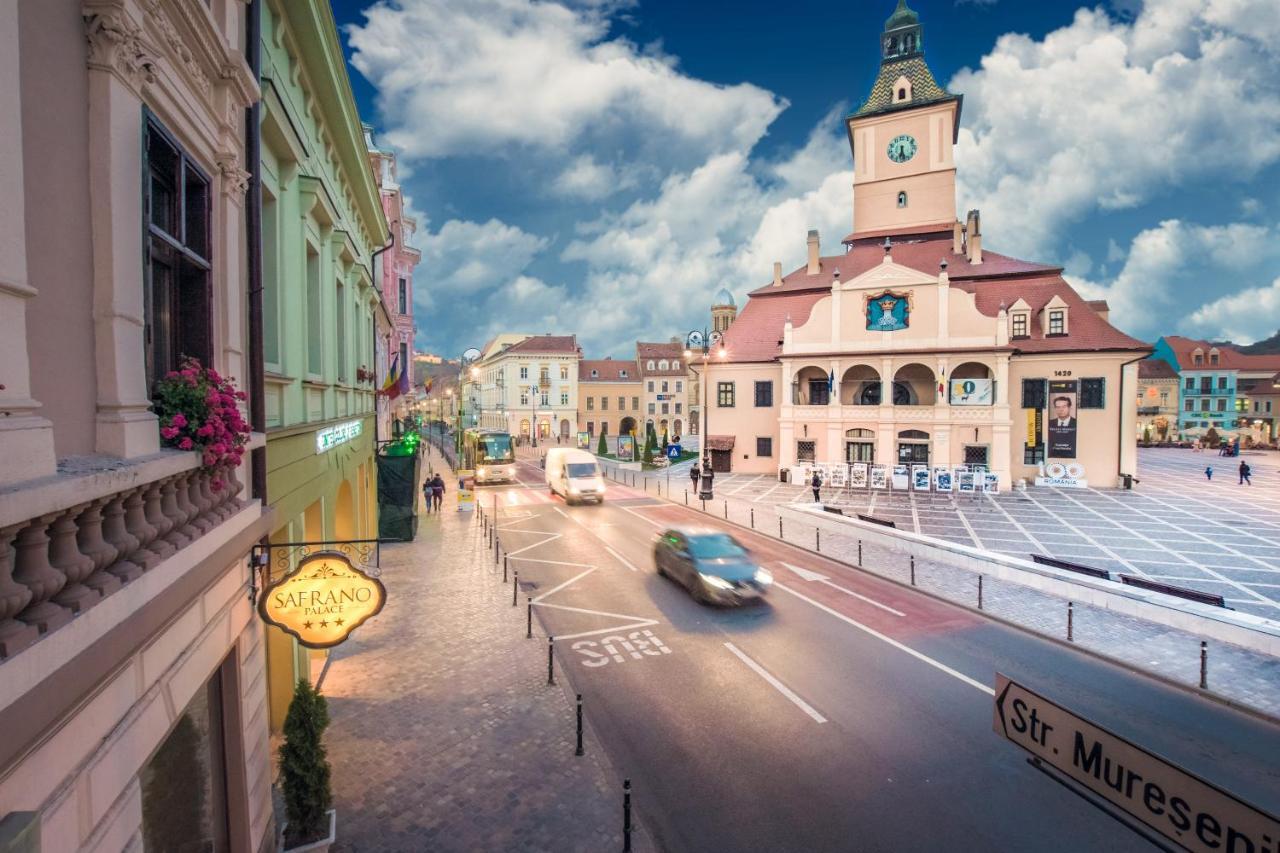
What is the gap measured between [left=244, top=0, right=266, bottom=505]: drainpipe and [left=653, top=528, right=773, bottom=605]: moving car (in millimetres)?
11002

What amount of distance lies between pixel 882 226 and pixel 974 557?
37386 millimetres

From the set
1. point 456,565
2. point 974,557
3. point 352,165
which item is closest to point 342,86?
point 352,165

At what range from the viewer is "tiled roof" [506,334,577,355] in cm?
8231

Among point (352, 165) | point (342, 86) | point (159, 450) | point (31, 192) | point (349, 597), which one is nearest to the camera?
point (31, 192)

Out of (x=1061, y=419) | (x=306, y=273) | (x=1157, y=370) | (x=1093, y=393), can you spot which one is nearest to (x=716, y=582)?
(x=306, y=273)

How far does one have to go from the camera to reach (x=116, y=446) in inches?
143

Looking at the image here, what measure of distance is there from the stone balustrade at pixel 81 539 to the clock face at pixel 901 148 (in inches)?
2135

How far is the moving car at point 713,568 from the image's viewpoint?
15.2 meters

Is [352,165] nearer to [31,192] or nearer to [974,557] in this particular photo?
[31,192]

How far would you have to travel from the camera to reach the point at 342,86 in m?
10.8

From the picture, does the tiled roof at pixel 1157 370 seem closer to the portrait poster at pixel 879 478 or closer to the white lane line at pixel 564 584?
the portrait poster at pixel 879 478

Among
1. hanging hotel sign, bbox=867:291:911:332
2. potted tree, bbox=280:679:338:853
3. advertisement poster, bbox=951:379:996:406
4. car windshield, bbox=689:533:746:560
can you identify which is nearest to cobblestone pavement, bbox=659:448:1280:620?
advertisement poster, bbox=951:379:996:406

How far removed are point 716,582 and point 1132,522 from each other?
22.4 meters

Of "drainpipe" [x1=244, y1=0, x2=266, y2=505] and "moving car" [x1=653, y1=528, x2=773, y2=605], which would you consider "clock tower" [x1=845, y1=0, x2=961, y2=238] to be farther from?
"drainpipe" [x1=244, y1=0, x2=266, y2=505]
